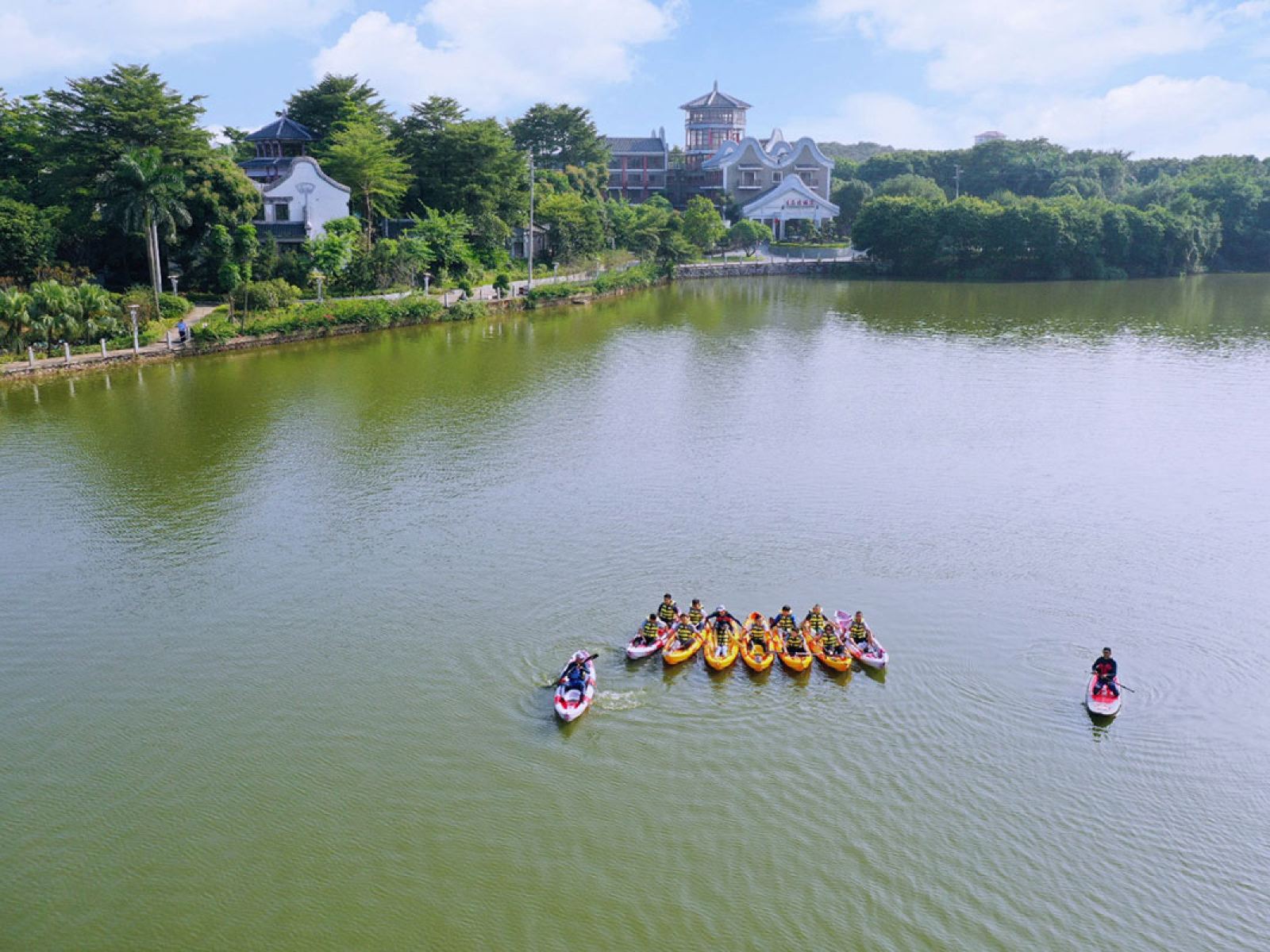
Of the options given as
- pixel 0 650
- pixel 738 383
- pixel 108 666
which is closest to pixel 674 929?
pixel 108 666

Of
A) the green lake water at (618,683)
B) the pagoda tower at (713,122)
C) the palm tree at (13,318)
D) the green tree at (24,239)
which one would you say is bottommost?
the green lake water at (618,683)

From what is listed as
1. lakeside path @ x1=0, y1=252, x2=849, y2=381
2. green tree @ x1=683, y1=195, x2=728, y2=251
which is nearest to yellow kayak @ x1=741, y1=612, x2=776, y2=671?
lakeside path @ x1=0, y1=252, x2=849, y2=381

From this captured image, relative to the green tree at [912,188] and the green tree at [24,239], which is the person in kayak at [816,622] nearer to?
the green tree at [24,239]

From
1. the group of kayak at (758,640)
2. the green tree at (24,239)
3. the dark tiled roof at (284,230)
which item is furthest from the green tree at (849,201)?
the group of kayak at (758,640)

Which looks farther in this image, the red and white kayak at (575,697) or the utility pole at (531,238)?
the utility pole at (531,238)

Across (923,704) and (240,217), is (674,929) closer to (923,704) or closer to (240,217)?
(923,704)

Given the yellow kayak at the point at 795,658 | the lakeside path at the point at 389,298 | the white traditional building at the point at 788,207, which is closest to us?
the yellow kayak at the point at 795,658

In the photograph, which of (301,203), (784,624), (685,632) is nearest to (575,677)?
(685,632)

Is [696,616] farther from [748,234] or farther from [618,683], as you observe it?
[748,234]
